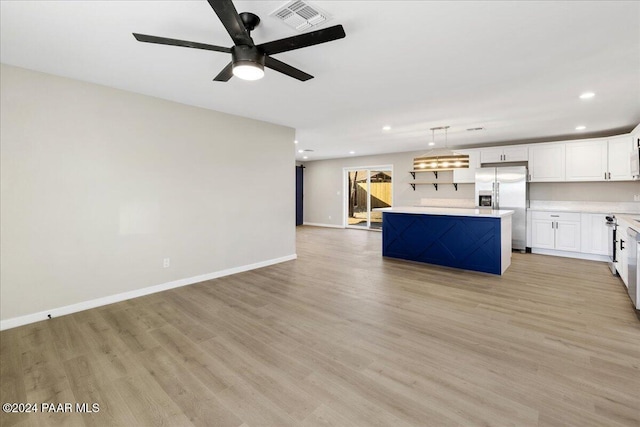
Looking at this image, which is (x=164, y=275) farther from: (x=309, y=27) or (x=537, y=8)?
(x=537, y=8)

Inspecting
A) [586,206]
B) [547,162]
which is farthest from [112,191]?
[586,206]

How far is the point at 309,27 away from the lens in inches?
88.4

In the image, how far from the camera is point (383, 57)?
2742mm

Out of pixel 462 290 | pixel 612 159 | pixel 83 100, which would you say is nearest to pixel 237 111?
pixel 83 100

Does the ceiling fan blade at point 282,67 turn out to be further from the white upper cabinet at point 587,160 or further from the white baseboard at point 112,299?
the white upper cabinet at point 587,160

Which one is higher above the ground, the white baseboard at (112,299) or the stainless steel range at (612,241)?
the stainless steel range at (612,241)

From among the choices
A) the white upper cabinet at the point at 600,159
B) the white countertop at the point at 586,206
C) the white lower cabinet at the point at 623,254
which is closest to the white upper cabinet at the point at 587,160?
the white upper cabinet at the point at 600,159

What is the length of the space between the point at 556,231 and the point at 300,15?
637cm

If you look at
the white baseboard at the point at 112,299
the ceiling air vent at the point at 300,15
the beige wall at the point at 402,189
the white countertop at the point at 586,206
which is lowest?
the white baseboard at the point at 112,299

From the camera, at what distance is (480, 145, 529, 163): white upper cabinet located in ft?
21.0

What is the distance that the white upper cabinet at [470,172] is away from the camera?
274 inches

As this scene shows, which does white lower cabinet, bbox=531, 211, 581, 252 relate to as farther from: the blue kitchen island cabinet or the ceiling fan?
the ceiling fan

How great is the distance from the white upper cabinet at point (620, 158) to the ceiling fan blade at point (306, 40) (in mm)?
6280

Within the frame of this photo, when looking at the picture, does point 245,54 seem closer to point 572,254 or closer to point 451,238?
point 451,238
